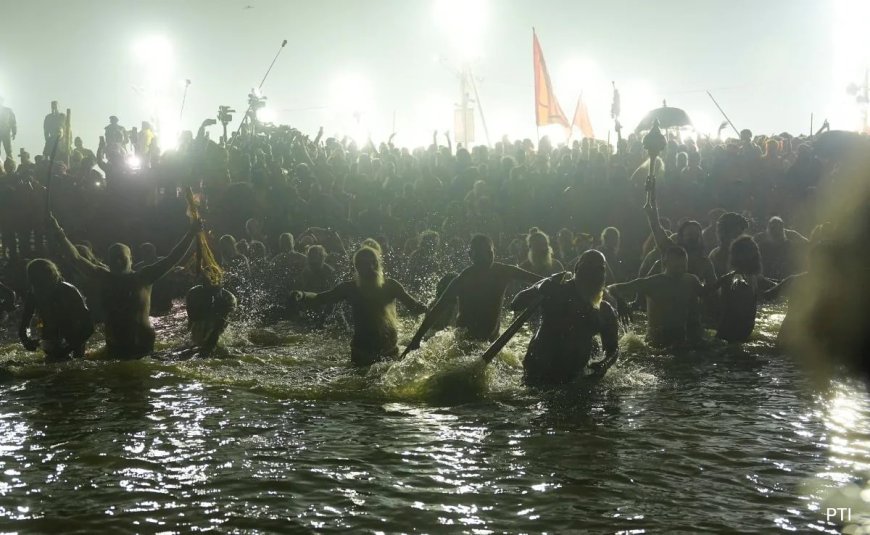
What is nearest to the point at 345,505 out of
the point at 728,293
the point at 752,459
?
the point at 752,459

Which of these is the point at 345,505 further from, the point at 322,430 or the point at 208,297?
the point at 208,297

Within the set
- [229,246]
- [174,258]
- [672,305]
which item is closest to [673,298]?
[672,305]

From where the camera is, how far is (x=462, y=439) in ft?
23.1

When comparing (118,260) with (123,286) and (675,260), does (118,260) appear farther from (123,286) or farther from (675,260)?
(675,260)

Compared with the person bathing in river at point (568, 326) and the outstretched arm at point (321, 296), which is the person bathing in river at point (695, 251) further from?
the outstretched arm at point (321, 296)

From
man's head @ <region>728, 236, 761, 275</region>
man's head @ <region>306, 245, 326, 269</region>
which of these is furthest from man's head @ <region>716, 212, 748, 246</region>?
man's head @ <region>306, 245, 326, 269</region>

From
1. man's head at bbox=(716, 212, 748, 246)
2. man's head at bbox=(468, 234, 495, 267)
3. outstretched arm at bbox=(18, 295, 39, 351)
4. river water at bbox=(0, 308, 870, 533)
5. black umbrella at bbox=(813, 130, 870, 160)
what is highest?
black umbrella at bbox=(813, 130, 870, 160)

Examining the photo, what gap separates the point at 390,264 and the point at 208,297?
7681mm

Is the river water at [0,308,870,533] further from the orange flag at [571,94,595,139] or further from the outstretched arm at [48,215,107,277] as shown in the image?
the orange flag at [571,94,595,139]

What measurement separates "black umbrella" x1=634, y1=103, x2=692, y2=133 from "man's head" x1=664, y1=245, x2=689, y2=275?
11851 millimetres

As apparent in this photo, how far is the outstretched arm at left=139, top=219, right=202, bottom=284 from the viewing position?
1021 cm

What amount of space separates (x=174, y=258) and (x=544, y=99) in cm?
1686

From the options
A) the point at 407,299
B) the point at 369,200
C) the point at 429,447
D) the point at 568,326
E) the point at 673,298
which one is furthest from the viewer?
Answer: the point at 369,200

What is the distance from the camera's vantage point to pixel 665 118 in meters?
22.2
